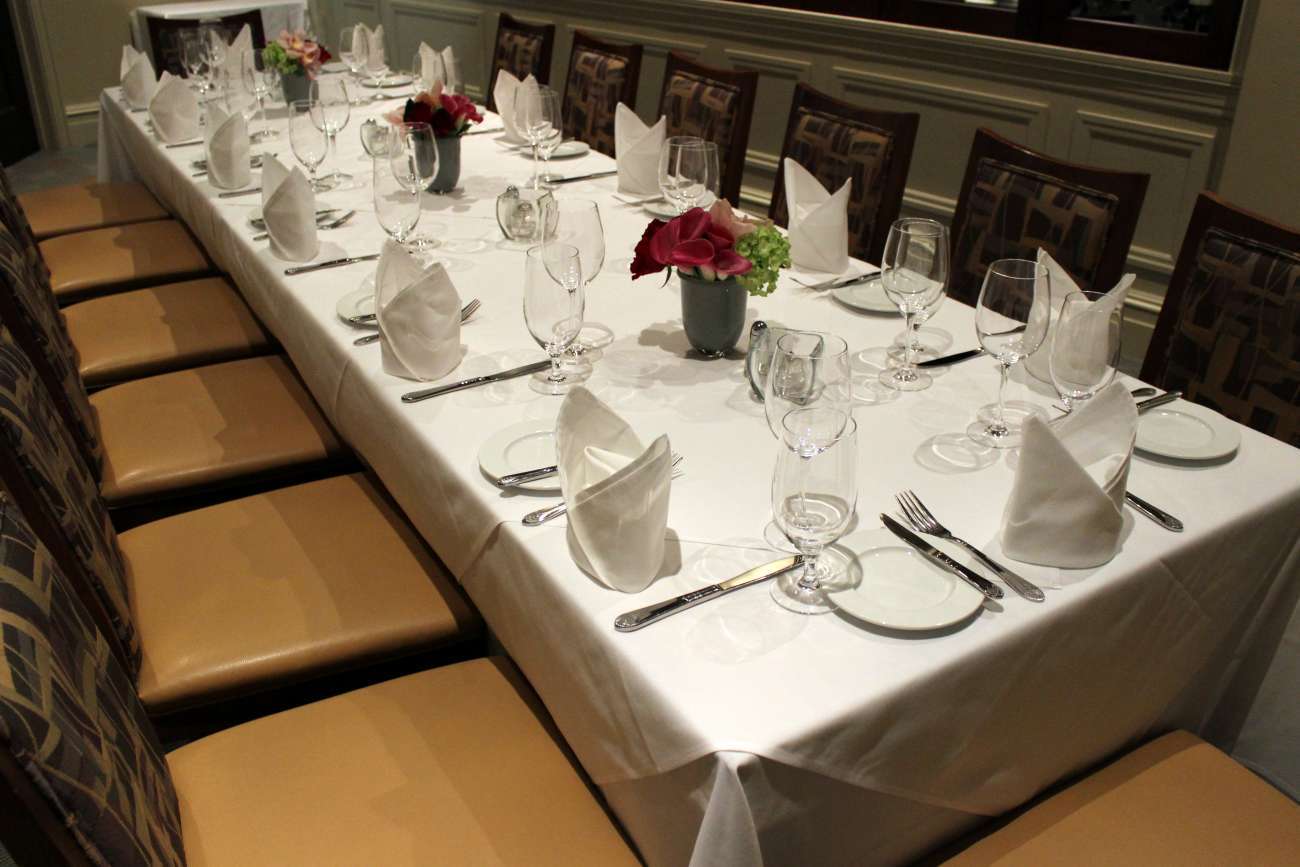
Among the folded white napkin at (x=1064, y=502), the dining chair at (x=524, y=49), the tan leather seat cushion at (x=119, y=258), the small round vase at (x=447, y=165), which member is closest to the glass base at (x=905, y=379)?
the folded white napkin at (x=1064, y=502)

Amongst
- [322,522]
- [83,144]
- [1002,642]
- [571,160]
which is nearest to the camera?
[1002,642]

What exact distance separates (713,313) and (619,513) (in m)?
0.56

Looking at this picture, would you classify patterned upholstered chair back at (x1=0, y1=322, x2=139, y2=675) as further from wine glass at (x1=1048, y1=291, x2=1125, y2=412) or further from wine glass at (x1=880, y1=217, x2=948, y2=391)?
wine glass at (x1=1048, y1=291, x2=1125, y2=412)

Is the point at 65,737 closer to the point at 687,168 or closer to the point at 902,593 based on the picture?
the point at 902,593

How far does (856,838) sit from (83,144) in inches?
254

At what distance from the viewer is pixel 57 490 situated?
3.91 feet

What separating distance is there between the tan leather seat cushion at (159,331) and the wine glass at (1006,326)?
162 centimetres

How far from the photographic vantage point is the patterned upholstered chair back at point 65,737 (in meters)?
0.73

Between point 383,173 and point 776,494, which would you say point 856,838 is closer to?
point 776,494

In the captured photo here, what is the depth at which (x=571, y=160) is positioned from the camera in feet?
8.55

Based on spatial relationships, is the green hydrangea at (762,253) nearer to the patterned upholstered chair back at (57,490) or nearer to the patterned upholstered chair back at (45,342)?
the patterned upholstered chair back at (57,490)

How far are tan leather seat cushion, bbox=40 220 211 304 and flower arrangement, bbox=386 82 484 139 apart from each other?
905 millimetres

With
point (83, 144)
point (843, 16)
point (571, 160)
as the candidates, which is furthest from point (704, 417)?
point (83, 144)

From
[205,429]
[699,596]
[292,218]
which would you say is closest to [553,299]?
[699,596]
